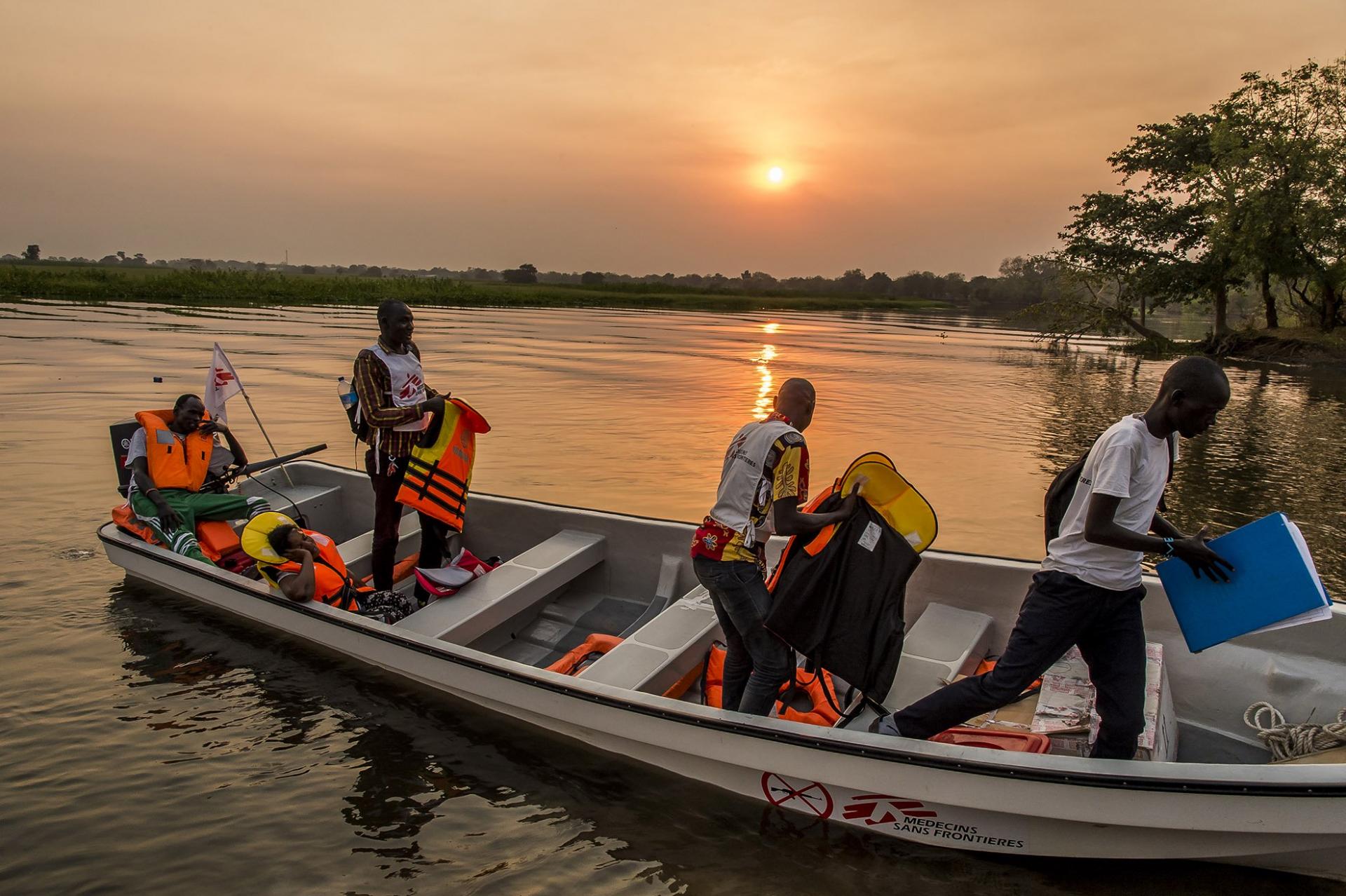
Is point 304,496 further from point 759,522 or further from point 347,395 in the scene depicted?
point 759,522

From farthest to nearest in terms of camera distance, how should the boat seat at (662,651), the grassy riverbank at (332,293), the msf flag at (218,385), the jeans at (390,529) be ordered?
the grassy riverbank at (332,293) < the msf flag at (218,385) < the jeans at (390,529) < the boat seat at (662,651)

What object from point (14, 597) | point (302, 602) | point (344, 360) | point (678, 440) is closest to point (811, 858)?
point (302, 602)

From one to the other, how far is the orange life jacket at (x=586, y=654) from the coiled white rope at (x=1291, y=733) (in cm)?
338

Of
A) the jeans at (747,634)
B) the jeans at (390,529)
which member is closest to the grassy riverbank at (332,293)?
the jeans at (390,529)

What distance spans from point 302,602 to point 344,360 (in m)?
20.1

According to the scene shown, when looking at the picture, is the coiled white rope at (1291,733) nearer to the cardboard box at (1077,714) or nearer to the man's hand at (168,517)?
the cardboard box at (1077,714)

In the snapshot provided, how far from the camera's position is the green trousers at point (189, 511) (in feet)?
19.5

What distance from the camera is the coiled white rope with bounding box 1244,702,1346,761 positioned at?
3.53 m

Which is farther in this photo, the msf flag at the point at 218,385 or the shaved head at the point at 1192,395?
the msf flag at the point at 218,385

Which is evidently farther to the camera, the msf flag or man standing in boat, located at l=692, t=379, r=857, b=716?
the msf flag

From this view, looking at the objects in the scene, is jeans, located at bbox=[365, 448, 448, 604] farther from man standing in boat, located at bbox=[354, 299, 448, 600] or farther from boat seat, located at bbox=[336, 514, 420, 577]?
boat seat, located at bbox=[336, 514, 420, 577]

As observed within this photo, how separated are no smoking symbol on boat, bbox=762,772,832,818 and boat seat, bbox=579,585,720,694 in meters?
0.84

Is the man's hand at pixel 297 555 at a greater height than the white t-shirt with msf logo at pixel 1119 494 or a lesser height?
lesser

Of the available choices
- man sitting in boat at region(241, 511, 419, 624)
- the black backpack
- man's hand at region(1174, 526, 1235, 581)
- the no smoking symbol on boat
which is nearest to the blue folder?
man's hand at region(1174, 526, 1235, 581)
